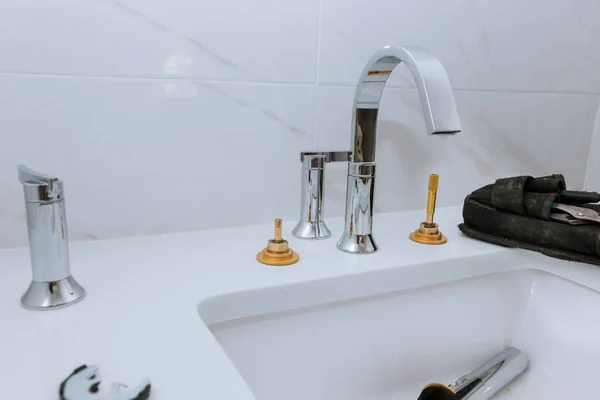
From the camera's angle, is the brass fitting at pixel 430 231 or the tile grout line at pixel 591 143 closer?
the brass fitting at pixel 430 231

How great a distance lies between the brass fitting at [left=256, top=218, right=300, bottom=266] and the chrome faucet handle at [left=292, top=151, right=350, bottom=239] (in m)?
0.08

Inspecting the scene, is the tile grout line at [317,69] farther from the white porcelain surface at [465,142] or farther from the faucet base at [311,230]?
the faucet base at [311,230]

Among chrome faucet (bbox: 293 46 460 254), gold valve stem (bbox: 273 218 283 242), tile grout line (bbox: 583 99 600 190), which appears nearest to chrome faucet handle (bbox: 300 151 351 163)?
chrome faucet (bbox: 293 46 460 254)

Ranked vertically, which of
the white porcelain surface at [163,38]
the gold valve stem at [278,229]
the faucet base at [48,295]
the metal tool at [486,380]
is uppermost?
the white porcelain surface at [163,38]

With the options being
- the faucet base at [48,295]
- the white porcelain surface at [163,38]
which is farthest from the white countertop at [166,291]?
the white porcelain surface at [163,38]

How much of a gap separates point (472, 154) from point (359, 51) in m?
0.30

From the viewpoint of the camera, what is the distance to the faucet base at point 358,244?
2.08 feet

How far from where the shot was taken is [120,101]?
0.61 meters

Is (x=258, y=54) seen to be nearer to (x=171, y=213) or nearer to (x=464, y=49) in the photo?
(x=171, y=213)

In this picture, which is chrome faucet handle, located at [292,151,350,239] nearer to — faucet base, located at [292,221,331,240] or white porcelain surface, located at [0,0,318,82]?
faucet base, located at [292,221,331,240]

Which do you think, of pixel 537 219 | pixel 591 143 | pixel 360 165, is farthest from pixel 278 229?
pixel 591 143

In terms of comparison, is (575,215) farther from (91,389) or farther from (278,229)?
(91,389)

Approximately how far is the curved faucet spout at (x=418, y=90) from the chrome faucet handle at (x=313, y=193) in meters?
0.05

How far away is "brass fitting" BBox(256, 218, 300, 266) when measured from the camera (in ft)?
1.92
